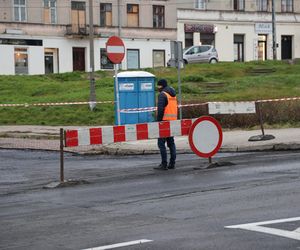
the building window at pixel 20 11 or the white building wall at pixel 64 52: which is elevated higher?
the building window at pixel 20 11

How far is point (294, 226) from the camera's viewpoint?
7.83 meters

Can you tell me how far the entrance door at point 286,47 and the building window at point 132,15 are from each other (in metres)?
17.3

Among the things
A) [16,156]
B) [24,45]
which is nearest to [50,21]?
[24,45]

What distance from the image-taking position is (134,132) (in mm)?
14539

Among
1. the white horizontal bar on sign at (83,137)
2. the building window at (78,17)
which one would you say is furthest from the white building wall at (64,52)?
the white horizontal bar on sign at (83,137)

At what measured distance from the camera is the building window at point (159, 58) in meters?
64.9

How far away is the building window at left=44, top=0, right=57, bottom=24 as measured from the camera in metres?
58.4

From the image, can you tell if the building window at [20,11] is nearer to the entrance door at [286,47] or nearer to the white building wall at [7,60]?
the white building wall at [7,60]

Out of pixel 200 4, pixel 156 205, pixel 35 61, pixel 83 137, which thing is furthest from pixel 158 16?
pixel 156 205

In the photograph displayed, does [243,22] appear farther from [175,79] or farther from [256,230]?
[256,230]

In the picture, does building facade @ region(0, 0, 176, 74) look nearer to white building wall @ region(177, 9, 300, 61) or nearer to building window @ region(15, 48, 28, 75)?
building window @ region(15, 48, 28, 75)

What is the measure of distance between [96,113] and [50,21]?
1236 inches

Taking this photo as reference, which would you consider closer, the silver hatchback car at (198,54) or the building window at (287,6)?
the silver hatchback car at (198,54)

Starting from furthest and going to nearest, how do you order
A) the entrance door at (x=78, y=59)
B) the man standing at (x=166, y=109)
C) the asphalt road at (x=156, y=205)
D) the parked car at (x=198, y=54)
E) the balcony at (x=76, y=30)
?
the entrance door at (x=78, y=59) → the balcony at (x=76, y=30) → the parked car at (x=198, y=54) → the man standing at (x=166, y=109) → the asphalt road at (x=156, y=205)
